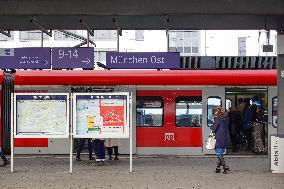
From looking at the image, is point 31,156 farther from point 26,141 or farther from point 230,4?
point 230,4

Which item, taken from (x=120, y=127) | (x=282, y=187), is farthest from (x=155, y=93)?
(x=282, y=187)

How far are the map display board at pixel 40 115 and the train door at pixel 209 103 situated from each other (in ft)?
16.3

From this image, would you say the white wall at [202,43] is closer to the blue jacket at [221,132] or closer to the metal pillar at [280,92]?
the metal pillar at [280,92]

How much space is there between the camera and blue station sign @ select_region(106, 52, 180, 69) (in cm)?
1469

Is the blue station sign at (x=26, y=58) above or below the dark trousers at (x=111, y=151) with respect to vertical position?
above

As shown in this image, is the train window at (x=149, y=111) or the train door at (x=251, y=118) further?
the train door at (x=251, y=118)

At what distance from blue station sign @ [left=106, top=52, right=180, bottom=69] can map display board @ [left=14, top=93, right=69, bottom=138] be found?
6.98ft

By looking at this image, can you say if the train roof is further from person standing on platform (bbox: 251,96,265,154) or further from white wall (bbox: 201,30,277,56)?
white wall (bbox: 201,30,277,56)

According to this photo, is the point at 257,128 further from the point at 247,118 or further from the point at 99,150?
the point at 99,150

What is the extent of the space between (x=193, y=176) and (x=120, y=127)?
2005 mm

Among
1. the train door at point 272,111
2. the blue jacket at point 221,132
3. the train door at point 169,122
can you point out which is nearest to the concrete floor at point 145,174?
the train door at point 169,122

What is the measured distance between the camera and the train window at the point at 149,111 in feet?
54.9

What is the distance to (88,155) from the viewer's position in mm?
16828

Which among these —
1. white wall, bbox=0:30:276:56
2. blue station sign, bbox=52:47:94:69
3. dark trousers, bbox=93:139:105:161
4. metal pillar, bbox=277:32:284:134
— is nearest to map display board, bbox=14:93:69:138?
dark trousers, bbox=93:139:105:161
